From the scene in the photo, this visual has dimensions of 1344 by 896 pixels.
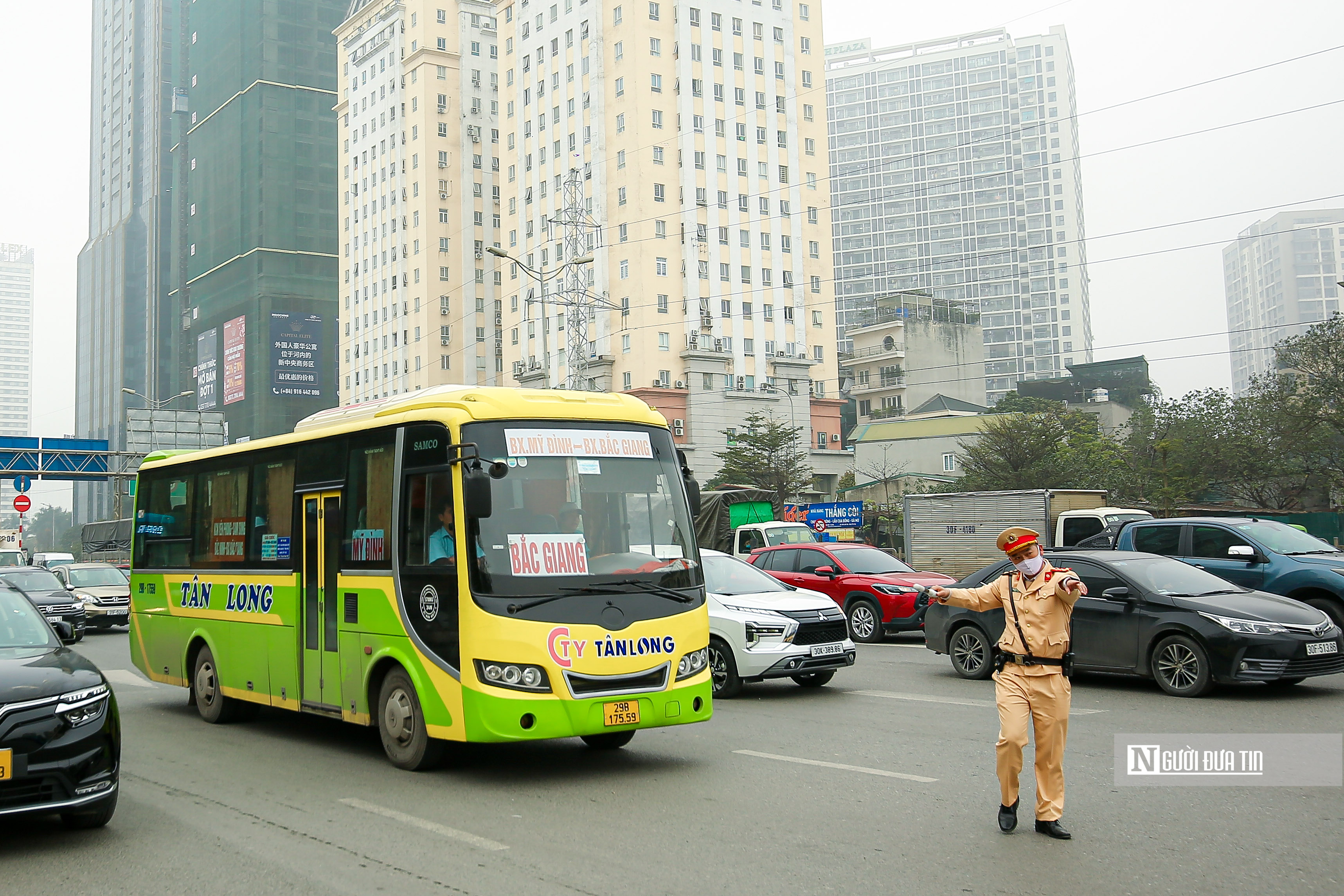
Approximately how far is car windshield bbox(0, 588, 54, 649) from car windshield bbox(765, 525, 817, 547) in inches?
956

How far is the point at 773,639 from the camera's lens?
12.7m

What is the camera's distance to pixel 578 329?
41281mm

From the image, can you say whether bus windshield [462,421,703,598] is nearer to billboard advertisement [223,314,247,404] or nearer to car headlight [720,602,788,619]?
car headlight [720,602,788,619]

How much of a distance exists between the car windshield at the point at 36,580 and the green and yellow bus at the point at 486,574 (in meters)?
15.7

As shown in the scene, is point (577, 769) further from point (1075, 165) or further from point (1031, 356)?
→ point (1075, 165)

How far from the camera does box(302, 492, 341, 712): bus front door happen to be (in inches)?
386

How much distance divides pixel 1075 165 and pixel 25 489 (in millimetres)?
161863

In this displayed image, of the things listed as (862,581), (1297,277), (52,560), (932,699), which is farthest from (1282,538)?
(1297,277)

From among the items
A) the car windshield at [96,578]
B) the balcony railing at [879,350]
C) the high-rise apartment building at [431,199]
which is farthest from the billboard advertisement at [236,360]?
the car windshield at [96,578]

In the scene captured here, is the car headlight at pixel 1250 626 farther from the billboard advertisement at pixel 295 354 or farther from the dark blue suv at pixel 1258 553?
the billboard advertisement at pixel 295 354

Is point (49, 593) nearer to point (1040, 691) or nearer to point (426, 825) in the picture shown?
point (426, 825)

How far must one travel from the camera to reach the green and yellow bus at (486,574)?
8.20 metres

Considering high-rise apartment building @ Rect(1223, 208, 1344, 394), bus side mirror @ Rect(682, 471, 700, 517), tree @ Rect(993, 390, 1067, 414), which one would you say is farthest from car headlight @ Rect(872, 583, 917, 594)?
high-rise apartment building @ Rect(1223, 208, 1344, 394)

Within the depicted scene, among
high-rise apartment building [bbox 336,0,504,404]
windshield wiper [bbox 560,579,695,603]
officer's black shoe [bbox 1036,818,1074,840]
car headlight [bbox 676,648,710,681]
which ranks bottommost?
officer's black shoe [bbox 1036,818,1074,840]
